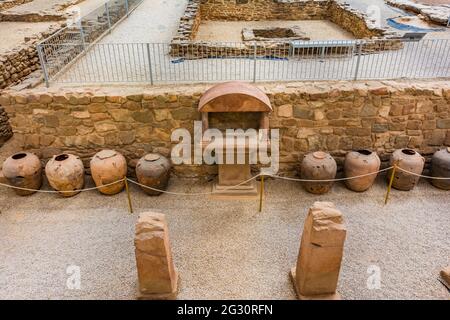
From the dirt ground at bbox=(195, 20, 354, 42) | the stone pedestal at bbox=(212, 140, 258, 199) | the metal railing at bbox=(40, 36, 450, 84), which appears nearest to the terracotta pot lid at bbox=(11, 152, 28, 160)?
the metal railing at bbox=(40, 36, 450, 84)

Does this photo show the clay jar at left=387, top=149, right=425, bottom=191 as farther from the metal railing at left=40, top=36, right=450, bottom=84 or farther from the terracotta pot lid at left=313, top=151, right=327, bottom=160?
the metal railing at left=40, top=36, right=450, bottom=84

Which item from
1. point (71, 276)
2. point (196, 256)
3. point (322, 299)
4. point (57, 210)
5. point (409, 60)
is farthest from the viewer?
point (409, 60)

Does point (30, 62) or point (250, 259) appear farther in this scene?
point (30, 62)

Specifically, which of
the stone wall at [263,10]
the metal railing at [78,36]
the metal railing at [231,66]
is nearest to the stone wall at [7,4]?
the metal railing at [78,36]

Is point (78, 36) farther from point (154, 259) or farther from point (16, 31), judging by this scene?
point (154, 259)

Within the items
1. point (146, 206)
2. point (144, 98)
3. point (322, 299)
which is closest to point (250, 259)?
point (322, 299)

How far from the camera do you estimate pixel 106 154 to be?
603 cm

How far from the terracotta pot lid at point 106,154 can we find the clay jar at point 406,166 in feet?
16.3

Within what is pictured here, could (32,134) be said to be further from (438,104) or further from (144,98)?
(438,104)

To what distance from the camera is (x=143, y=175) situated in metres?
5.91

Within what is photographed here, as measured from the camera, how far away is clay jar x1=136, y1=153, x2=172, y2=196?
19.4 ft

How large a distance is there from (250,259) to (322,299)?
3.66 ft

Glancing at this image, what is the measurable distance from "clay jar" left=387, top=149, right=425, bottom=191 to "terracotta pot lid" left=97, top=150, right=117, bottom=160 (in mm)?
4968

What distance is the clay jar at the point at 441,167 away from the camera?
6.13m
